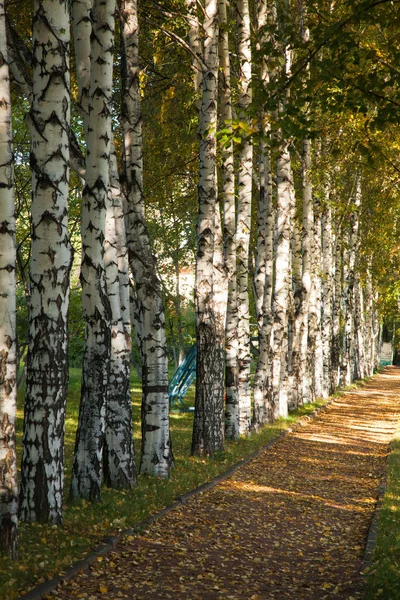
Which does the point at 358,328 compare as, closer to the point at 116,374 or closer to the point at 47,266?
Result: the point at 116,374

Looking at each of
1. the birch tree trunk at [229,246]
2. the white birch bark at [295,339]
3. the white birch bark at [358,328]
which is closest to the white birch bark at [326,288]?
the white birch bark at [295,339]

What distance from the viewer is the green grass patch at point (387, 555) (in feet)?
22.2

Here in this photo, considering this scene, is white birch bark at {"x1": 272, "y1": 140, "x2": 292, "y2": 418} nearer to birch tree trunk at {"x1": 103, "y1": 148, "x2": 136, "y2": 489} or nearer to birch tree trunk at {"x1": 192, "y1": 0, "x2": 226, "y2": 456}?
birch tree trunk at {"x1": 192, "y1": 0, "x2": 226, "y2": 456}

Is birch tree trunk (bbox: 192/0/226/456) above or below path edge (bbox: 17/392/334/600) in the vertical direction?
above

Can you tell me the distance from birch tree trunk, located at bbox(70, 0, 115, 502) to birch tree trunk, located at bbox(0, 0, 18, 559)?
2940 mm

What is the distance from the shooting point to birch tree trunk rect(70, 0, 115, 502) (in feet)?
31.5

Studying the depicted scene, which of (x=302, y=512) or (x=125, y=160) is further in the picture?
(x=125, y=160)

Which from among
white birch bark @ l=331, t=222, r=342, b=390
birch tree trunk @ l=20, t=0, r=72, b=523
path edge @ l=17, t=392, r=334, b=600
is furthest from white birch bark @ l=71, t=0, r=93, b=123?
white birch bark @ l=331, t=222, r=342, b=390

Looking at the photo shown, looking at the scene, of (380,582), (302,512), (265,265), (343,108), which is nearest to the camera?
(380,582)

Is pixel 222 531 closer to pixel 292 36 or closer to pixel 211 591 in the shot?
pixel 211 591

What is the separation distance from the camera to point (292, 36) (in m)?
7.85

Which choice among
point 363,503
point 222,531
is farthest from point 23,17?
point 363,503

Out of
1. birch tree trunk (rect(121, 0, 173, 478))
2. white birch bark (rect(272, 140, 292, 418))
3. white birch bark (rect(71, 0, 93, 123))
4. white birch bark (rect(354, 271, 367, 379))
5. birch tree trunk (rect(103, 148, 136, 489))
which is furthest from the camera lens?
white birch bark (rect(354, 271, 367, 379))

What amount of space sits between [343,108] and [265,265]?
13.0m
